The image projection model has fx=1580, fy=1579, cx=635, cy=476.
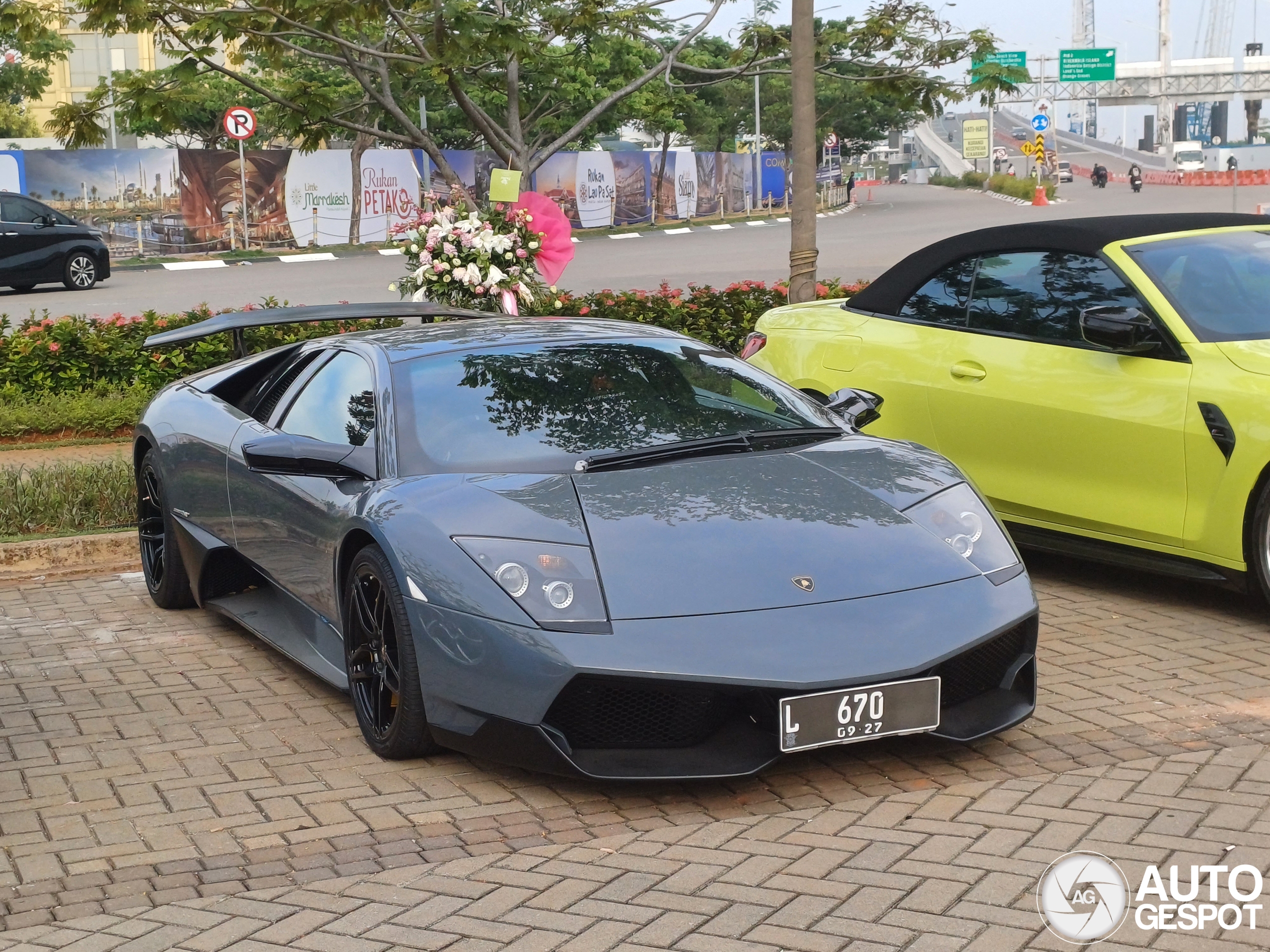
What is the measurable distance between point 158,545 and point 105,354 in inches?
224

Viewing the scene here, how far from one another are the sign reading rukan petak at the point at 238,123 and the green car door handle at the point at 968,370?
25.8 metres

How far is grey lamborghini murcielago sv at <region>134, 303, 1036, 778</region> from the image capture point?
13.9ft

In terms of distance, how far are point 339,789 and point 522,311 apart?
6.97 meters

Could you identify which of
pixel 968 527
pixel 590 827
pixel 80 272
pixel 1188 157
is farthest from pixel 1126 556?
pixel 1188 157

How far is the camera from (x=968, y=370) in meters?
7.10

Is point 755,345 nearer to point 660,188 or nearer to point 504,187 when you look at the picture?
point 504,187

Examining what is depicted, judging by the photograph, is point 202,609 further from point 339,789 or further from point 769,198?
point 769,198

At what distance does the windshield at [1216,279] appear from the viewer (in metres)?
6.35

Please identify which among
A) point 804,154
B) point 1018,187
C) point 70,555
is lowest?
point 70,555

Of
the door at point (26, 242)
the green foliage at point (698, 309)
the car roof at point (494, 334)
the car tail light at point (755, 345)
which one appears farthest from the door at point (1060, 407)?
the door at point (26, 242)

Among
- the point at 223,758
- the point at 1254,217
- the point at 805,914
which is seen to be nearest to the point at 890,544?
the point at 805,914

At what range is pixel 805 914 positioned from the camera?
357cm

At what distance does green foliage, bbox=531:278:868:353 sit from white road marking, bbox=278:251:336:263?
20.9 metres

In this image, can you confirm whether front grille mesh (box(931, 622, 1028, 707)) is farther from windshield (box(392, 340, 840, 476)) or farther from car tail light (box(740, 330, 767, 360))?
car tail light (box(740, 330, 767, 360))
